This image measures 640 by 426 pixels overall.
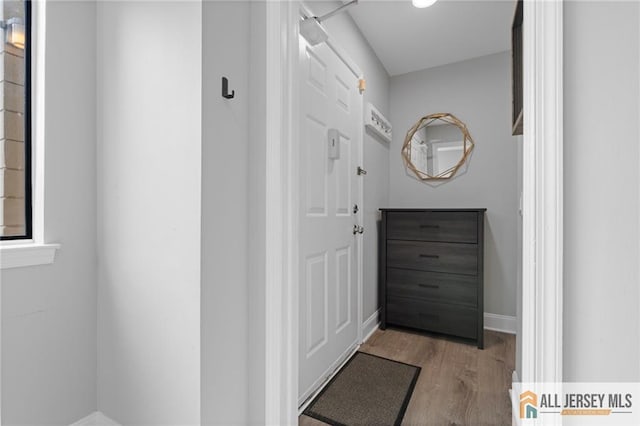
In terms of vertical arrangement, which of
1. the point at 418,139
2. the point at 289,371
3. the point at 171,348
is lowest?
the point at 289,371

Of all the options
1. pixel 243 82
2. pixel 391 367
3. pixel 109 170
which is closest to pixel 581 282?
pixel 243 82

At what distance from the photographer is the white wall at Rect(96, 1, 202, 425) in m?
0.99

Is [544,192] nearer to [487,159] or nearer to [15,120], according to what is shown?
[15,120]

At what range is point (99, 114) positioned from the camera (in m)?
1.27

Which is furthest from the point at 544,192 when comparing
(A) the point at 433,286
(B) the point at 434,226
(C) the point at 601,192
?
(A) the point at 433,286

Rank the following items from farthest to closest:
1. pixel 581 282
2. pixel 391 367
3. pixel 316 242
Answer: pixel 391 367
pixel 316 242
pixel 581 282

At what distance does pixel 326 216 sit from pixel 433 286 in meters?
1.23

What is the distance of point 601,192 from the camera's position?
0.80 m

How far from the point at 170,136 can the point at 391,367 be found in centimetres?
184

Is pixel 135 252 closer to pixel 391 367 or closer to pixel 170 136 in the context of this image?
pixel 170 136

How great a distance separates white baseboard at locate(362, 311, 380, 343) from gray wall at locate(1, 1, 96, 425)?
1.73 m

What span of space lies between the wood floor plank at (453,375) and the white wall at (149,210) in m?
0.79

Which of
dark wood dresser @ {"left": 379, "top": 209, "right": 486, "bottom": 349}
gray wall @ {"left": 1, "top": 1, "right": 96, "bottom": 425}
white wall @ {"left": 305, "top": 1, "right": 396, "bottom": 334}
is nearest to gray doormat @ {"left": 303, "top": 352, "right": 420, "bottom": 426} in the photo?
white wall @ {"left": 305, "top": 1, "right": 396, "bottom": 334}

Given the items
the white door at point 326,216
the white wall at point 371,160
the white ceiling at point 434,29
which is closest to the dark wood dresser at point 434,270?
the white wall at point 371,160
